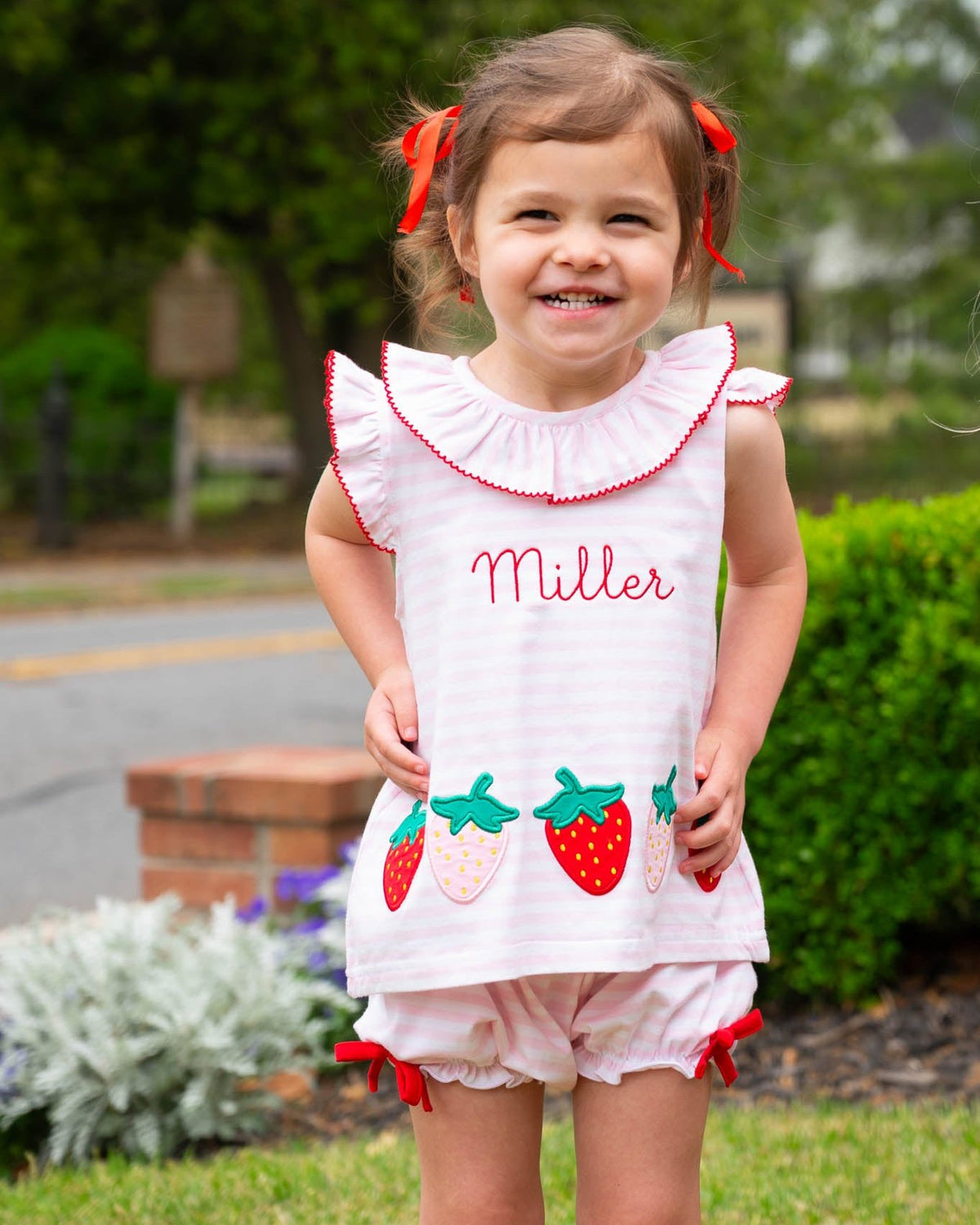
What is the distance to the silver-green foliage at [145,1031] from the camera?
3385 millimetres

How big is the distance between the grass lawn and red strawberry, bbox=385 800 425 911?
45.6 inches

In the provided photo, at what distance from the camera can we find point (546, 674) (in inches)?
73.7

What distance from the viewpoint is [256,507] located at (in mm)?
21391

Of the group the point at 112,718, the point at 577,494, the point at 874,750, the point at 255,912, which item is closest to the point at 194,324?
the point at 112,718

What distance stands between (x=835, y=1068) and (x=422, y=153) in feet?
8.15

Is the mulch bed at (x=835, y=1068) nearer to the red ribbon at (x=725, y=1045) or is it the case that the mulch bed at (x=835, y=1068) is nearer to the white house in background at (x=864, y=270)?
the red ribbon at (x=725, y=1045)

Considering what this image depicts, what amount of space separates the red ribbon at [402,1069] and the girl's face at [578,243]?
32.3 inches

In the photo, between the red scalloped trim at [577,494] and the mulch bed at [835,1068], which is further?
the mulch bed at [835,1068]

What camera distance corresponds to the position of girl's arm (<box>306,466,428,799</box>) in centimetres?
202

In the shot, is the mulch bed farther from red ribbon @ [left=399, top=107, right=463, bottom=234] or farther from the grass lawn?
red ribbon @ [left=399, top=107, right=463, bottom=234]

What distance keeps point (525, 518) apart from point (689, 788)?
0.37m

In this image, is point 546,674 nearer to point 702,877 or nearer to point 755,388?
point 702,877

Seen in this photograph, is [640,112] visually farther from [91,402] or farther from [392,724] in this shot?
[91,402]

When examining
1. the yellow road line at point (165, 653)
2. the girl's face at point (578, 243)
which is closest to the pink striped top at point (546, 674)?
the girl's face at point (578, 243)
